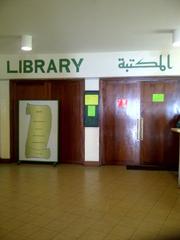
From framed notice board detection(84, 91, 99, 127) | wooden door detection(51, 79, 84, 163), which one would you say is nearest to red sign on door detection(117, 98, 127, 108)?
framed notice board detection(84, 91, 99, 127)

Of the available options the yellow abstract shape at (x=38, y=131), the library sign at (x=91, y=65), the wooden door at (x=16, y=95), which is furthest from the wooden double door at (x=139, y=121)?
the wooden door at (x=16, y=95)

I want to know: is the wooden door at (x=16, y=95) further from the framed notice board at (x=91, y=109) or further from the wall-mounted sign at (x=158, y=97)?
the wall-mounted sign at (x=158, y=97)

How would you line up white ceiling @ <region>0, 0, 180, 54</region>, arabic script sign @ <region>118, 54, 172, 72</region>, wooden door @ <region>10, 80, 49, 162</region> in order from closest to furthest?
1. white ceiling @ <region>0, 0, 180, 54</region>
2. arabic script sign @ <region>118, 54, 172, 72</region>
3. wooden door @ <region>10, 80, 49, 162</region>

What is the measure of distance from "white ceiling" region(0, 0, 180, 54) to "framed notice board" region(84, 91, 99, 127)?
3.50 ft

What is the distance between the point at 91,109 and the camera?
679 cm

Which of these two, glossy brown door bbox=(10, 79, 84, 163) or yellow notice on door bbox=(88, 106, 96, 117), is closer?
yellow notice on door bbox=(88, 106, 96, 117)

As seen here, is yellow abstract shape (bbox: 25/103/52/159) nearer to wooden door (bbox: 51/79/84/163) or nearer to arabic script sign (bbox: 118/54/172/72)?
wooden door (bbox: 51/79/84/163)

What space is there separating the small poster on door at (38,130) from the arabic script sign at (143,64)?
175 cm

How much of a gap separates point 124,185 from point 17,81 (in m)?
3.70

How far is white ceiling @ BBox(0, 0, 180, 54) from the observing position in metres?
3.75

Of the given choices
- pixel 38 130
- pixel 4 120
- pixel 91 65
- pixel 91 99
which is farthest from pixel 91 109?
pixel 4 120

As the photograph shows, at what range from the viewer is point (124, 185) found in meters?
5.17

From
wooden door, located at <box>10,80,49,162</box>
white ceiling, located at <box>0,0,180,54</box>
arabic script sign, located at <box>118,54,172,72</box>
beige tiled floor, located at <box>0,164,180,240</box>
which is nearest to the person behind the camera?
beige tiled floor, located at <box>0,164,180,240</box>

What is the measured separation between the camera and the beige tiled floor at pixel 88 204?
10.7 ft
